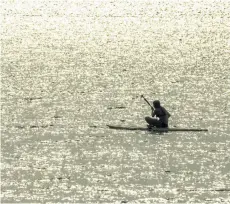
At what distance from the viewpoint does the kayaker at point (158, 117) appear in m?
45.3

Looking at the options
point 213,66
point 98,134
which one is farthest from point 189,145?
point 213,66

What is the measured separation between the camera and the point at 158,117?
45.8m

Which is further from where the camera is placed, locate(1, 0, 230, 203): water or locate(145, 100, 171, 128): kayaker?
locate(145, 100, 171, 128): kayaker

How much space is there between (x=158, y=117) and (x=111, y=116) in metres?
6.45

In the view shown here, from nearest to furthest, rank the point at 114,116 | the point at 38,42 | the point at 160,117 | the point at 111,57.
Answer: the point at 160,117 → the point at 114,116 → the point at 111,57 → the point at 38,42

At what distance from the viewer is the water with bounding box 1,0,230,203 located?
36750 mm

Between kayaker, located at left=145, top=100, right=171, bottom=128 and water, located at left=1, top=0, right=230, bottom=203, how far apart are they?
2.10 ft

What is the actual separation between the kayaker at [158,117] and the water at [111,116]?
640mm

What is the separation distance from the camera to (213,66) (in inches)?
3095

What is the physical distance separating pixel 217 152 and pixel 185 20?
10117 cm

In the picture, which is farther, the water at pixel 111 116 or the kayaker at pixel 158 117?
the kayaker at pixel 158 117

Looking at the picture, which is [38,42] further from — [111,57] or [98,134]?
[98,134]

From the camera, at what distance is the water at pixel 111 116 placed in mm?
36750

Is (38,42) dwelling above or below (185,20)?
below
